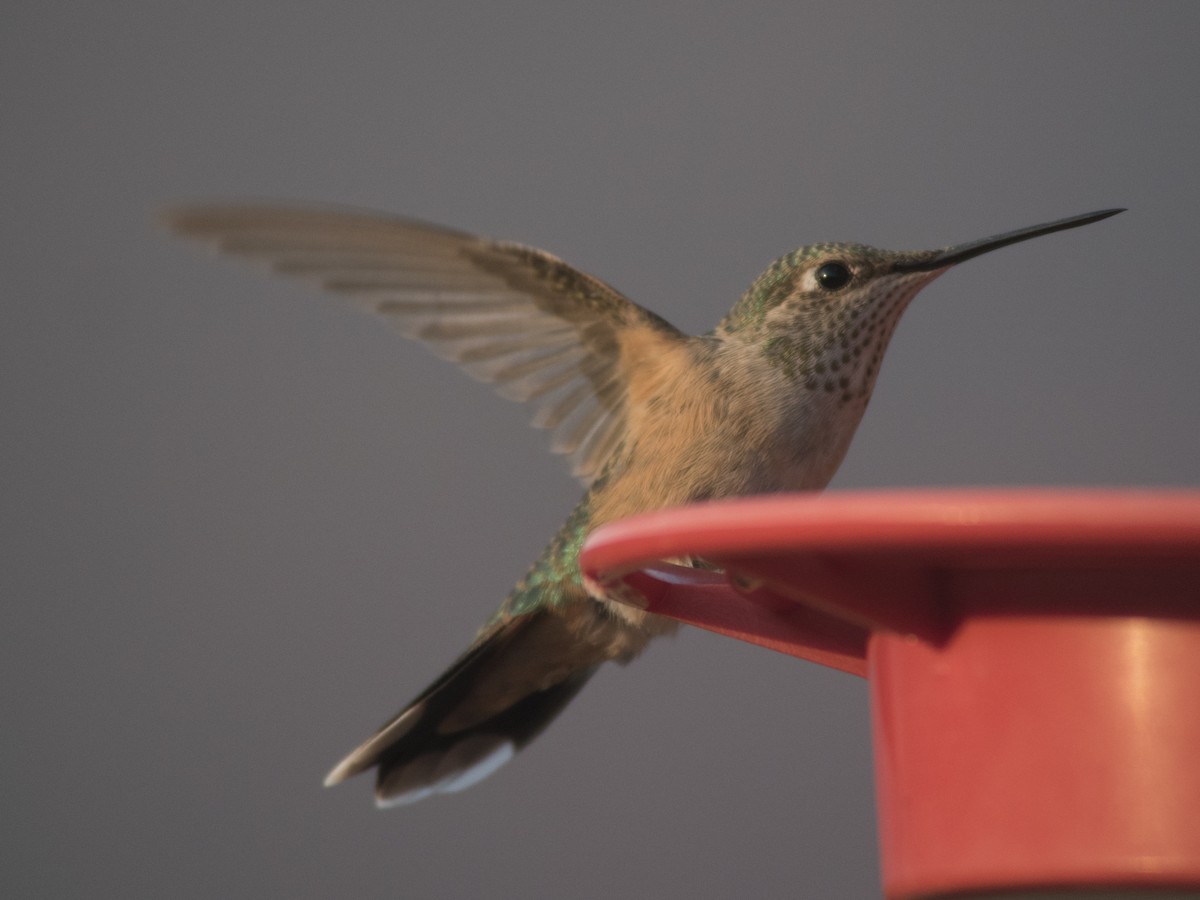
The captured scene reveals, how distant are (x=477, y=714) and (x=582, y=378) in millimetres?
323

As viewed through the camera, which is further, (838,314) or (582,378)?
(582,378)

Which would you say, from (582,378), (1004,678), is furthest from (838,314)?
(1004,678)

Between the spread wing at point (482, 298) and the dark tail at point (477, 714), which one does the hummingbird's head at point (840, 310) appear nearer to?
the spread wing at point (482, 298)

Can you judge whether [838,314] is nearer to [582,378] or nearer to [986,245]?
[986,245]

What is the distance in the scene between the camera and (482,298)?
1.24 metres

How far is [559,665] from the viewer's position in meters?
1.22

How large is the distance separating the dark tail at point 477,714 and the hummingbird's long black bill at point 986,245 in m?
0.42

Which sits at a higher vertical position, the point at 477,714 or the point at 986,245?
the point at 986,245

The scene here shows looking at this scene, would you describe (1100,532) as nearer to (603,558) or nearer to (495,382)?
(603,558)

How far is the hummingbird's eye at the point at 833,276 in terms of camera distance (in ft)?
3.67

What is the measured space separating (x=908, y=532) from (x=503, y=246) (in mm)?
771

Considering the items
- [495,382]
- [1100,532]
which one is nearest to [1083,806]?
[1100,532]

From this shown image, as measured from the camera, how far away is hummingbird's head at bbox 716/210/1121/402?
Answer: 109 centimetres

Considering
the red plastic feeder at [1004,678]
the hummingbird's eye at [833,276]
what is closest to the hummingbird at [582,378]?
the hummingbird's eye at [833,276]
